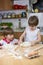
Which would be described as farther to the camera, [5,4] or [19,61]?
[5,4]

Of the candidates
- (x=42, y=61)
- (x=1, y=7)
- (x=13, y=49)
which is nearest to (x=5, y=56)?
(x=13, y=49)

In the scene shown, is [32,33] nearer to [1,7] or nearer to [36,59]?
[36,59]

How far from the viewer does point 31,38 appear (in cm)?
284

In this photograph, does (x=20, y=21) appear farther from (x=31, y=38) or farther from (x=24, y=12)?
(x=31, y=38)

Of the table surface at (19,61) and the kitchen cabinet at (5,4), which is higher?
the kitchen cabinet at (5,4)

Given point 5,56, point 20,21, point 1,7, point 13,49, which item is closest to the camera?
point 5,56

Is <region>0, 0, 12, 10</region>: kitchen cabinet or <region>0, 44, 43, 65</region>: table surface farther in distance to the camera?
<region>0, 0, 12, 10</region>: kitchen cabinet

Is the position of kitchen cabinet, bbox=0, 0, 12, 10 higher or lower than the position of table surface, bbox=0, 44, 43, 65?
higher

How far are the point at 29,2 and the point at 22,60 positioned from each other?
2820mm

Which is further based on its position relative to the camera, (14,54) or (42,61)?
(14,54)

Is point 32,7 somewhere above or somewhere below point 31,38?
above

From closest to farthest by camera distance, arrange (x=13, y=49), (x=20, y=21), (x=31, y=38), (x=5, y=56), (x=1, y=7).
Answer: (x=5, y=56), (x=13, y=49), (x=31, y=38), (x=1, y=7), (x=20, y=21)

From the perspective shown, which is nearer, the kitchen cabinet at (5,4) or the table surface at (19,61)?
the table surface at (19,61)

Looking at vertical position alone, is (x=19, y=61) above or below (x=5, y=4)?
below
